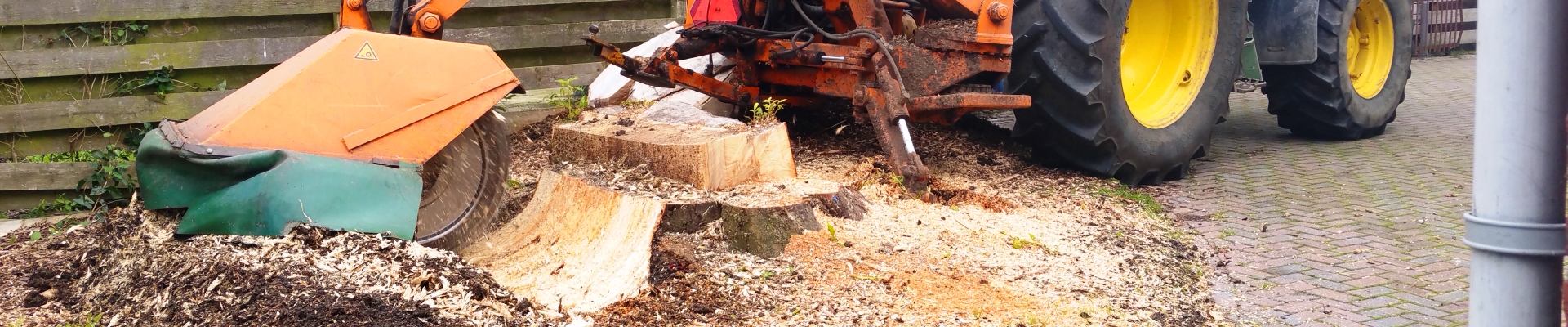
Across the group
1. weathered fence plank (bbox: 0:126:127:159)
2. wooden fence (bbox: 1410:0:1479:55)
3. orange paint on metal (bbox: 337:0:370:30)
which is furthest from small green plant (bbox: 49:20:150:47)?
wooden fence (bbox: 1410:0:1479:55)

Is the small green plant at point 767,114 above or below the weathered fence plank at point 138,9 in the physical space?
→ below

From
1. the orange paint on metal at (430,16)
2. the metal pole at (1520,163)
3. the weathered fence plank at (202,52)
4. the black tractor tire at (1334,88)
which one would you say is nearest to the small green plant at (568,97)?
the weathered fence plank at (202,52)

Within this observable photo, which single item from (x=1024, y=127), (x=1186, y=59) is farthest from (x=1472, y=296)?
(x=1186, y=59)

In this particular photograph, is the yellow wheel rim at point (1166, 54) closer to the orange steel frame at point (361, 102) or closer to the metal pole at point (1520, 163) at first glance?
the orange steel frame at point (361, 102)

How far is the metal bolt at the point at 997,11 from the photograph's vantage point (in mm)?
4504

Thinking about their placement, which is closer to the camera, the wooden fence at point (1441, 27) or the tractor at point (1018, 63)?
the tractor at point (1018, 63)

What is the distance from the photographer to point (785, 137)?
13.7 ft

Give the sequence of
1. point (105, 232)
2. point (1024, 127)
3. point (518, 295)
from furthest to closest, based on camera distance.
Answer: point (1024, 127), point (105, 232), point (518, 295)

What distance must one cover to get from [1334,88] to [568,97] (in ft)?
13.6

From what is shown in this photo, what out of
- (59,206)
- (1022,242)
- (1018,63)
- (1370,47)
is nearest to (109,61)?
(59,206)

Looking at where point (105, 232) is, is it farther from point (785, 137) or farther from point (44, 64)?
point (785, 137)

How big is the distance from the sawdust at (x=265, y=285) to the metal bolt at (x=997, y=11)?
7.54 ft

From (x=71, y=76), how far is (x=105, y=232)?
181cm

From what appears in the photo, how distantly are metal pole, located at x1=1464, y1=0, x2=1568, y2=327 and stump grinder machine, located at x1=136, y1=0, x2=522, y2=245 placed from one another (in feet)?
9.17
